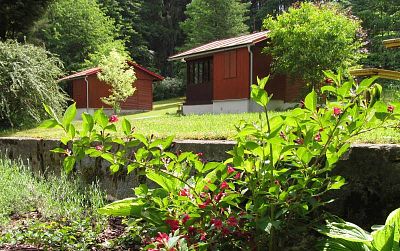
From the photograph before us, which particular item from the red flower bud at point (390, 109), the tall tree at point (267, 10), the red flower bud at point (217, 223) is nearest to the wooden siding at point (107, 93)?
the tall tree at point (267, 10)

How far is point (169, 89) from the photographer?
40.0m

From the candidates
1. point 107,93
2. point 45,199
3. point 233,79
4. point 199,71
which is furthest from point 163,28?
point 45,199

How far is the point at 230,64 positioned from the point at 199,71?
3627mm

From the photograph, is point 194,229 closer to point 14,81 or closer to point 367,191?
point 367,191

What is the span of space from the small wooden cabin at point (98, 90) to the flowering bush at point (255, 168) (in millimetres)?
26761

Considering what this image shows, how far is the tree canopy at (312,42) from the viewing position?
17141 mm

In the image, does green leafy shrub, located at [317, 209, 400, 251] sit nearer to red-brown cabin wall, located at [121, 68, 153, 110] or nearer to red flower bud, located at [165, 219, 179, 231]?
red flower bud, located at [165, 219, 179, 231]

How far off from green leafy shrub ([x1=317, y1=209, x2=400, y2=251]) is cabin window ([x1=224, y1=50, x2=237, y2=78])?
18601mm

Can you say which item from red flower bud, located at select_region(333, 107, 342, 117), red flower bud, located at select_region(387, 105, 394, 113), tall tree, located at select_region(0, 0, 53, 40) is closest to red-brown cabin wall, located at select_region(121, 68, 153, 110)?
tall tree, located at select_region(0, 0, 53, 40)

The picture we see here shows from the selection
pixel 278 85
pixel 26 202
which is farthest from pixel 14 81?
pixel 278 85

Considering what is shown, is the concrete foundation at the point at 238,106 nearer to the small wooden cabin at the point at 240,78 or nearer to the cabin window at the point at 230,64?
the small wooden cabin at the point at 240,78

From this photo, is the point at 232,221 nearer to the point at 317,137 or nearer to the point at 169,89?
the point at 317,137

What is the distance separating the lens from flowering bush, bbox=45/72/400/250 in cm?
218

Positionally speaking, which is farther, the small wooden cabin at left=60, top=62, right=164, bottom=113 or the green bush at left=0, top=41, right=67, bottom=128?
the small wooden cabin at left=60, top=62, right=164, bottom=113
